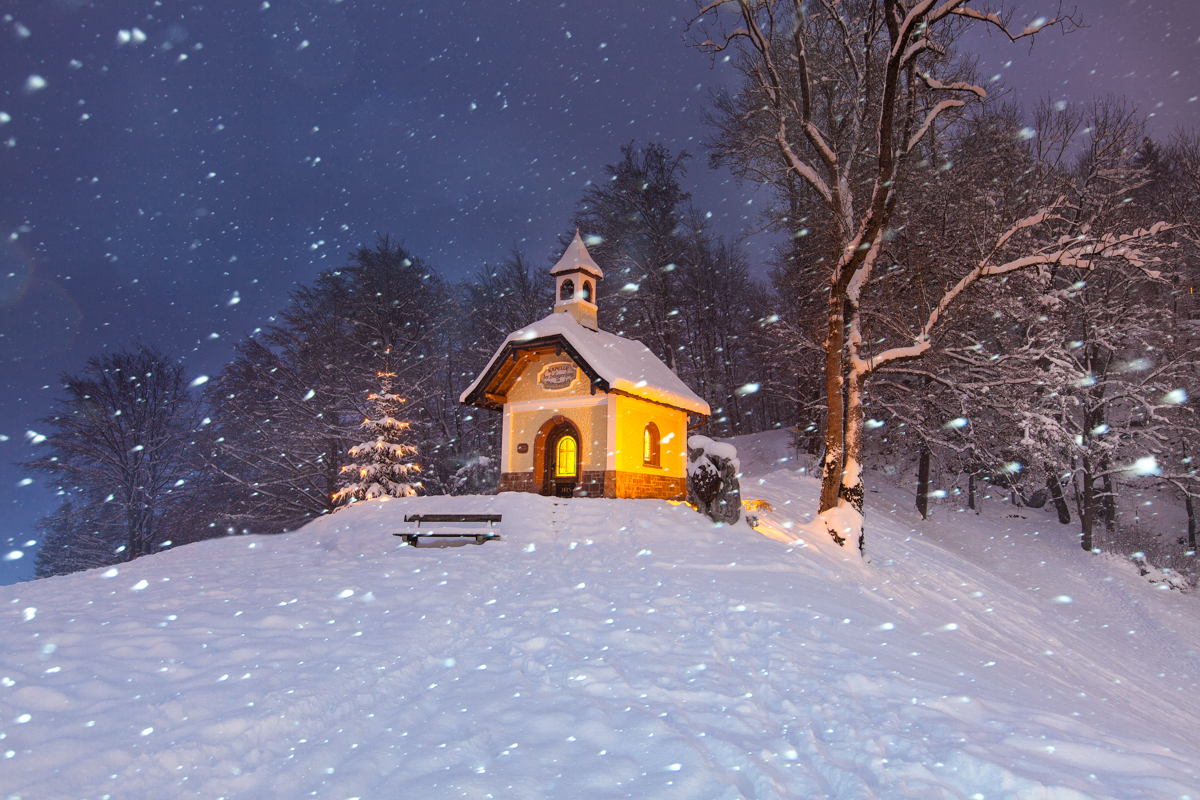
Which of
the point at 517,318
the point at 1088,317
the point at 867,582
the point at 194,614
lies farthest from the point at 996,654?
the point at 517,318

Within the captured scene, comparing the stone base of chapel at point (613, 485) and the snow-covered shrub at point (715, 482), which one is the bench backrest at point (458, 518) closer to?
the stone base of chapel at point (613, 485)

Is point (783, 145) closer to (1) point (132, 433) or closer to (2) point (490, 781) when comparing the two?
(2) point (490, 781)

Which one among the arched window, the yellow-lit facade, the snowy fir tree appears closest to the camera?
the yellow-lit facade

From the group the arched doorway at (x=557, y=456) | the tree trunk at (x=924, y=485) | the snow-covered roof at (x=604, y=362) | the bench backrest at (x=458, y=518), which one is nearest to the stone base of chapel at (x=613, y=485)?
the arched doorway at (x=557, y=456)

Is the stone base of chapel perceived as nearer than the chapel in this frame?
Yes

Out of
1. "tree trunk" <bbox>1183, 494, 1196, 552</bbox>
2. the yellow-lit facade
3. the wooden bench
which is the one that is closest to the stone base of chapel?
the yellow-lit facade

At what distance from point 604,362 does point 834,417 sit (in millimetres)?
5502

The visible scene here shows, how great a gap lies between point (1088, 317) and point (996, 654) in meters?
15.8

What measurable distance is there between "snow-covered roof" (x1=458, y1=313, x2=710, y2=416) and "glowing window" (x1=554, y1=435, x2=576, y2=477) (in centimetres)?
216

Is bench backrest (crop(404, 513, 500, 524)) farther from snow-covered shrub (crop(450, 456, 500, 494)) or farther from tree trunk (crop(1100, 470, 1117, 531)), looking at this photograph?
tree trunk (crop(1100, 470, 1117, 531))

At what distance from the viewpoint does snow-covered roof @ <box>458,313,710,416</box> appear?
15078mm

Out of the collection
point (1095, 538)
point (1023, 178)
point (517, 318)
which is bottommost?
point (1095, 538)

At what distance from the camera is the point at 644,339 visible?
91.0 feet

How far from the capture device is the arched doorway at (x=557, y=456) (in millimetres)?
16109
